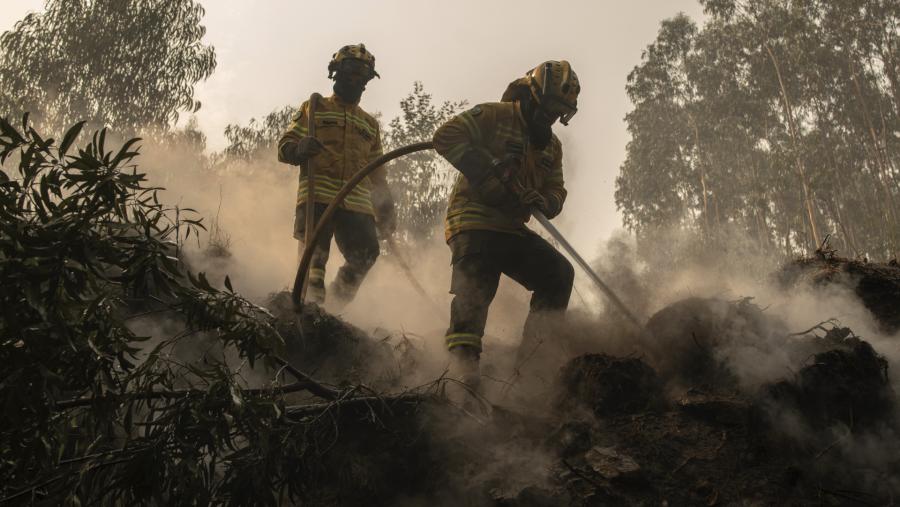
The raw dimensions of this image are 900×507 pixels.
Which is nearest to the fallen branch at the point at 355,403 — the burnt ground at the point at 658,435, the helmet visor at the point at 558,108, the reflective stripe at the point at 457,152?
the burnt ground at the point at 658,435

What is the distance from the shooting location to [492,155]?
4227mm

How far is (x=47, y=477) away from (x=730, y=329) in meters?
3.18

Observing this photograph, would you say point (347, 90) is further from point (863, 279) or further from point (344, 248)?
point (863, 279)

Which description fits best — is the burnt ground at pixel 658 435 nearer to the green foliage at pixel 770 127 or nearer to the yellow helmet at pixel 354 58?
the yellow helmet at pixel 354 58

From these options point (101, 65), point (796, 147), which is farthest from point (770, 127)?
point (101, 65)

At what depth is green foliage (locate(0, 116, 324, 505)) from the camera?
179 centimetres

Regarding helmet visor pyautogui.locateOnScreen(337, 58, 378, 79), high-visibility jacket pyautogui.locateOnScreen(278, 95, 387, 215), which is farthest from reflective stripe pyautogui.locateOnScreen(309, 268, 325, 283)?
helmet visor pyautogui.locateOnScreen(337, 58, 378, 79)

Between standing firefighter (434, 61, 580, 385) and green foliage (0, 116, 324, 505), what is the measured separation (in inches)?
71.8

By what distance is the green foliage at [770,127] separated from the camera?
24031mm

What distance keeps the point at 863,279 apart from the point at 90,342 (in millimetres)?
3992

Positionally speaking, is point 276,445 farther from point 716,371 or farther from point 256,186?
point 256,186

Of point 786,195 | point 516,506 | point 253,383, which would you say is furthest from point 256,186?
point 786,195

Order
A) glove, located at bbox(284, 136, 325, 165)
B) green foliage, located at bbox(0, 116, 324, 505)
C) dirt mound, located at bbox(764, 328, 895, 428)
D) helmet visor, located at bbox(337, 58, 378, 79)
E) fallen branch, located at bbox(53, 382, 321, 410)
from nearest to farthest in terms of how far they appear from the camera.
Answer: green foliage, located at bbox(0, 116, 324, 505) → fallen branch, located at bbox(53, 382, 321, 410) → dirt mound, located at bbox(764, 328, 895, 428) → glove, located at bbox(284, 136, 325, 165) → helmet visor, located at bbox(337, 58, 378, 79)

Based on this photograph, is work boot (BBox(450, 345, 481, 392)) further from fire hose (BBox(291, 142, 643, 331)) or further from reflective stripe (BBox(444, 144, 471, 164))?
reflective stripe (BBox(444, 144, 471, 164))
